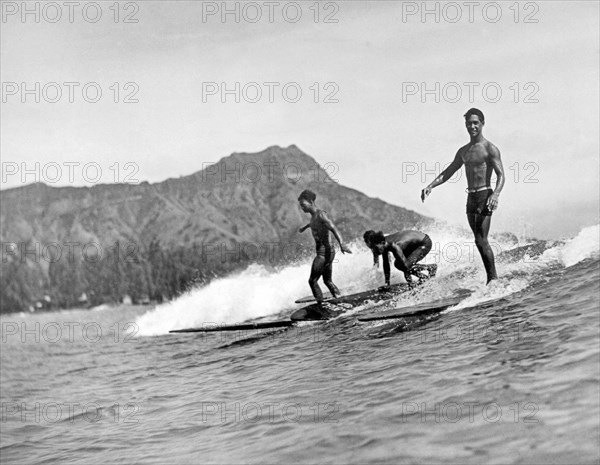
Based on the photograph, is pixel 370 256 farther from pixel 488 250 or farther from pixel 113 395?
pixel 113 395

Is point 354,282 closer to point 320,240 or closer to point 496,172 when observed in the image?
point 320,240

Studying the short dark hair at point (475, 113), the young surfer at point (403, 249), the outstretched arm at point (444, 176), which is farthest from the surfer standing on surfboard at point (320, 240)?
the short dark hair at point (475, 113)

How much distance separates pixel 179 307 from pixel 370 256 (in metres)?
7.84

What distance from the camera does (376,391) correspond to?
720cm

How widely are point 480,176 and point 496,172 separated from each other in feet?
0.89

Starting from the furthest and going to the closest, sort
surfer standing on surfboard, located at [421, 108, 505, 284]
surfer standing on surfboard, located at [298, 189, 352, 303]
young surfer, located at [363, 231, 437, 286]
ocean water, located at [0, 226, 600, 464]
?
surfer standing on surfboard, located at [298, 189, 352, 303]
young surfer, located at [363, 231, 437, 286]
surfer standing on surfboard, located at [421, 108, 505, 284]
ocean water, located at [0, 226, 600, 464]

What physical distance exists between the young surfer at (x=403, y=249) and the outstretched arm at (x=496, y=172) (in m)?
2.69

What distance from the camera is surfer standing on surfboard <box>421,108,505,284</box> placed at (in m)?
11.3

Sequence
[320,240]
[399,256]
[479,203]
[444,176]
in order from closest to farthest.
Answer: [479,203], [444,176], [399,256], [320,240]

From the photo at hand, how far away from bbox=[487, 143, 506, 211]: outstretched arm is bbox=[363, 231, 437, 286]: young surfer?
8.81 ft

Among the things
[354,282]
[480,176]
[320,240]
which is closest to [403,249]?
[320,240]

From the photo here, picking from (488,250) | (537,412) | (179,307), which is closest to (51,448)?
(537,412)

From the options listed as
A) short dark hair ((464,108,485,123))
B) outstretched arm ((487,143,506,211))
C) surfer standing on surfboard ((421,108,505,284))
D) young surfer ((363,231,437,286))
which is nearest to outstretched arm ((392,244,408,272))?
young surfer ((363,231,437,286))

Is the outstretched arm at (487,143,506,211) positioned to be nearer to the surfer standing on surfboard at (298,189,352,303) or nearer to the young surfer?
the young surfer
